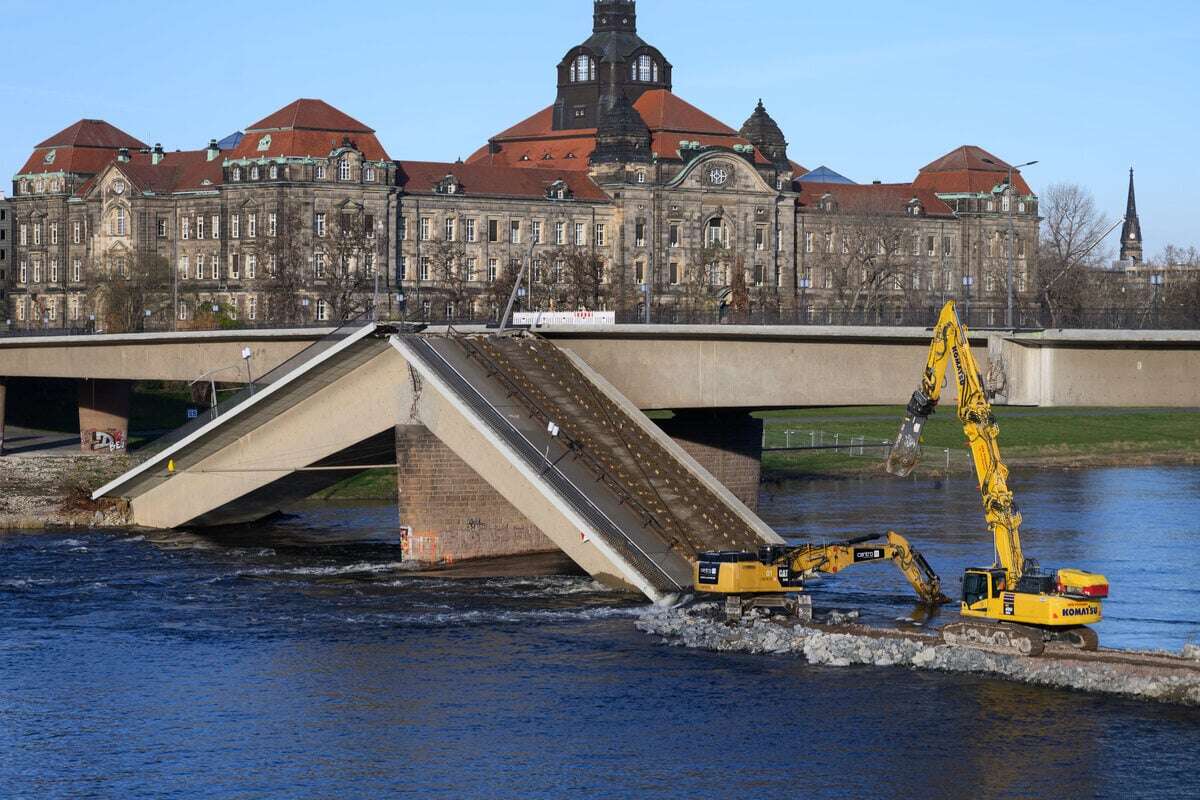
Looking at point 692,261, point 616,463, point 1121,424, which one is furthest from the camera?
point 692,261

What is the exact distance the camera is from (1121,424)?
392ft

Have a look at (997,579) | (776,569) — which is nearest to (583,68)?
(776,569)

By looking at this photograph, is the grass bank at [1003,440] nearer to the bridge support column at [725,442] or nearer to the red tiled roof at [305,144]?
the bridge support column at [725,442]

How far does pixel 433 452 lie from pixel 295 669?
16118 millimetres

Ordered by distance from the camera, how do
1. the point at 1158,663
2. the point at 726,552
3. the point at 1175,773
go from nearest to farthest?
the point at 1175,773 < the point at 1158,663 < the point at 726,552

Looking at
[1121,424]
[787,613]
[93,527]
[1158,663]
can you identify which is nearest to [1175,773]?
[1158,663]

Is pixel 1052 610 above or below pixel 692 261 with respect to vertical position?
below

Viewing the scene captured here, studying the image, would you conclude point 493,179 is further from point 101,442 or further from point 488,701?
point 488,701

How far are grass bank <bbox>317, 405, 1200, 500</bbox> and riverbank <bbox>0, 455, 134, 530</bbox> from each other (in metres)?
11.1

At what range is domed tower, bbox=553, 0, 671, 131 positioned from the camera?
19662cm

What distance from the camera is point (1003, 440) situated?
11081 cm

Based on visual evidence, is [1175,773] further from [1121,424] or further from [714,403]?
[1121,424]

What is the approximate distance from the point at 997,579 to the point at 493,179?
13855 cm

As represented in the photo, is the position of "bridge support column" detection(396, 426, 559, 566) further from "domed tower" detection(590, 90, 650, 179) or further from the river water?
"domed tower" detection(590, 90, 650, 179)
